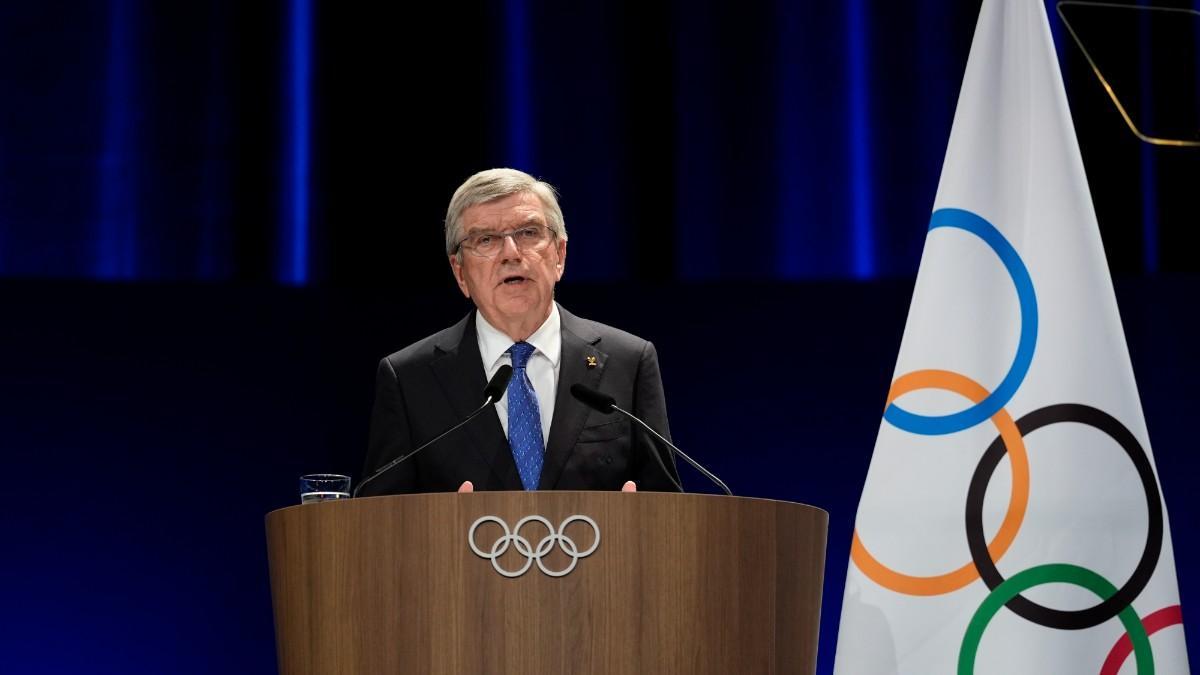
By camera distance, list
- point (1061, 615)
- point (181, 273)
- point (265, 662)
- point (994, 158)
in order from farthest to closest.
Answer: point (181, 273), point (265, 662), point (994, 158), point (1061, 615)

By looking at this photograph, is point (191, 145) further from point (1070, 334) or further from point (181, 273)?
point (1070, 334)

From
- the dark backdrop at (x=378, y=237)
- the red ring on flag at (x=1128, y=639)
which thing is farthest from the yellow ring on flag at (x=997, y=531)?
the dark backdrop at (x=378, y=237)

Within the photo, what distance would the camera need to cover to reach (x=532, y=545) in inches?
67.5

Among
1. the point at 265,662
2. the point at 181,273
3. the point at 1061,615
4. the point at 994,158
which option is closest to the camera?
the point at 1061,615

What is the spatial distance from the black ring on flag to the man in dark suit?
0.52 meters

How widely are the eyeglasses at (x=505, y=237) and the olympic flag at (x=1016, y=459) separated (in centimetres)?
71

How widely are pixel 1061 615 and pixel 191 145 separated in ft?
8.18

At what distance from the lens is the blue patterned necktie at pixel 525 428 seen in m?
2.53

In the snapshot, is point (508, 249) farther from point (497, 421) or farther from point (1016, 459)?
point (1016, 459)

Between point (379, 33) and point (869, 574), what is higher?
point (379, 33)

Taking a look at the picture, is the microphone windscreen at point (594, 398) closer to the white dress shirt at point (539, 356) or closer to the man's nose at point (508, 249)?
the white dress shirt at point (539, 356)

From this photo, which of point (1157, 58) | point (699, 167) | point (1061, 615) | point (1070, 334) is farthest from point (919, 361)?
point (1157, 58)

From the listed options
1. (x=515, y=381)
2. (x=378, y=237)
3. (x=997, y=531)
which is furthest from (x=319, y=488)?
(x=378, y=237)

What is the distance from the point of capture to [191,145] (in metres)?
3.76
